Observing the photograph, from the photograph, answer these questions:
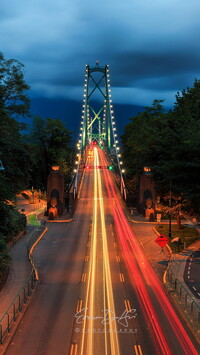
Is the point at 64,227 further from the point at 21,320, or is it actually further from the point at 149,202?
the point at 21,320

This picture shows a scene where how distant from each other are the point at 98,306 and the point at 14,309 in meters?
4.73

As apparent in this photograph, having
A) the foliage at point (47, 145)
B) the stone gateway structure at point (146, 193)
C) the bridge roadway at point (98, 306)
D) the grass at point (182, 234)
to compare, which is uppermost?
the foliage at point (47, 145)

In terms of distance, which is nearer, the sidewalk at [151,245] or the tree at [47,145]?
the sidewalk at [151,245]

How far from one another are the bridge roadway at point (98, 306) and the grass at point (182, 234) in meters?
3.67

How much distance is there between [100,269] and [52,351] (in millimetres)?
13394

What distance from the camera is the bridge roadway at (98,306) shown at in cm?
1645

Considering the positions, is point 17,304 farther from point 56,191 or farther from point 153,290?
point 56,191

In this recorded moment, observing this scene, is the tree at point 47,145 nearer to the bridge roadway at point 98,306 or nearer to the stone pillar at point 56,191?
the stone pillar at point 56,191

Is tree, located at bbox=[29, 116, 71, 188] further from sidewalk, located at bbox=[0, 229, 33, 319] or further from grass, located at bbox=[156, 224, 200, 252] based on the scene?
sidewalk, located at bbox=[0, 229, 33, 319]

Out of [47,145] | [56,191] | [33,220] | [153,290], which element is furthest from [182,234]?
[47,145]

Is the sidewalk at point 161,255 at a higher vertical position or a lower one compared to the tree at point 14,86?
lower

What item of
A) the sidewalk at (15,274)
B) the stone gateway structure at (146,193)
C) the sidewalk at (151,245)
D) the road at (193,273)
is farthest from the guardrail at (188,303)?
the stone gateway structure at (146,193)

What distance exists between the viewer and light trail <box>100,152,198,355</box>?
16.7m

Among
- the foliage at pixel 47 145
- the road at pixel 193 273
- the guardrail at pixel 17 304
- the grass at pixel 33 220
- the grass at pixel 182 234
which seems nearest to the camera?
the guardrail at pixel 17 304
